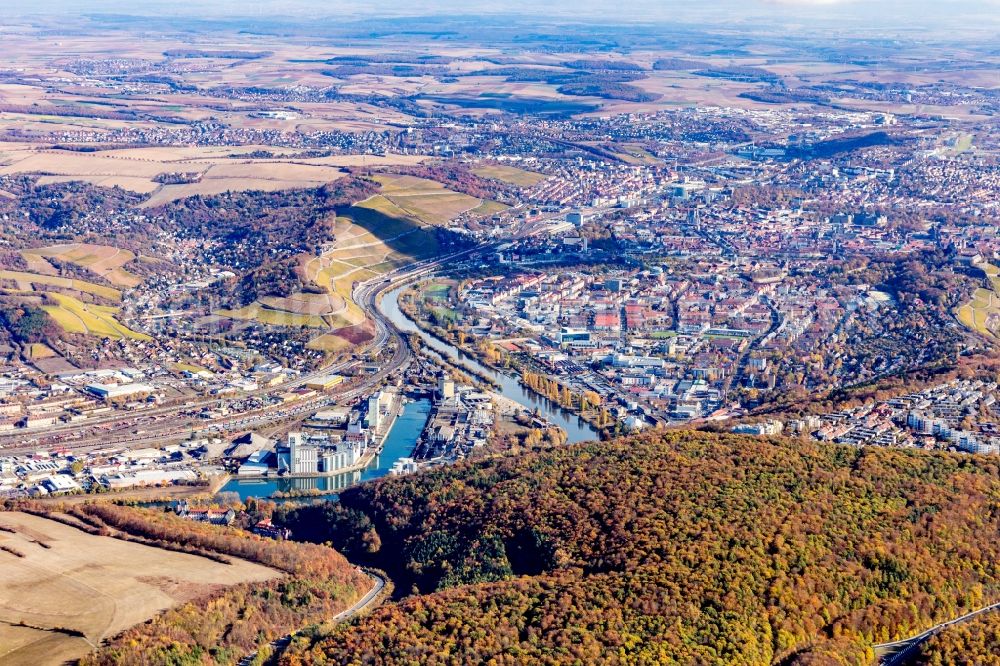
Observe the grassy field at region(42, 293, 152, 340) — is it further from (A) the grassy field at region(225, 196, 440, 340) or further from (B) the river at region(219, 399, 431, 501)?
(B) the river at region(219, 399, 431, 501)

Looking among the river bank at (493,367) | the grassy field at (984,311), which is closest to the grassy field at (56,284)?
the river bank at (493,367)

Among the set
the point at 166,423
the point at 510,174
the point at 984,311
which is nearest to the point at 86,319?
the point at 166,423

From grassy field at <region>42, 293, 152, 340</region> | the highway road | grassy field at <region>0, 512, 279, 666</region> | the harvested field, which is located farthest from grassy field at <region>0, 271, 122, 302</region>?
the highway road

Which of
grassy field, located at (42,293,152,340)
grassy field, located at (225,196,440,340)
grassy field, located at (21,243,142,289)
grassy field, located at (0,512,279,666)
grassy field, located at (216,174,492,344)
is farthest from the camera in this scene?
grassy field, located at (21,243,142,289)

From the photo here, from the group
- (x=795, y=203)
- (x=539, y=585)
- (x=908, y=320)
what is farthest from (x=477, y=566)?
(x=795, y=203)

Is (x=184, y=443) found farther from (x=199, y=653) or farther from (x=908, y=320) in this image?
(x=908, y=320)

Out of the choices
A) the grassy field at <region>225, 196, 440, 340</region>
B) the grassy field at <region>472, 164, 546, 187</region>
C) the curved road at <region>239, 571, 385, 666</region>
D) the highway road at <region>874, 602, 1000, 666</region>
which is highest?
the highway road at <region>874, 602, 1000, 666</region>
